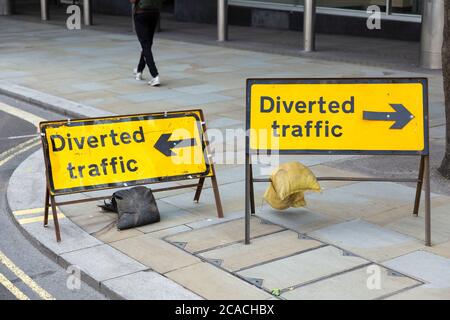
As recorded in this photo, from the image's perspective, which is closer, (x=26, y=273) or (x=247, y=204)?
(x=26, y=273)

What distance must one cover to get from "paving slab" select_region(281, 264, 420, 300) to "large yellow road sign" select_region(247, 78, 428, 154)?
3.93 feet

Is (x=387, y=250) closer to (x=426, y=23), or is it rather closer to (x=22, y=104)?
(x=22, y=104)

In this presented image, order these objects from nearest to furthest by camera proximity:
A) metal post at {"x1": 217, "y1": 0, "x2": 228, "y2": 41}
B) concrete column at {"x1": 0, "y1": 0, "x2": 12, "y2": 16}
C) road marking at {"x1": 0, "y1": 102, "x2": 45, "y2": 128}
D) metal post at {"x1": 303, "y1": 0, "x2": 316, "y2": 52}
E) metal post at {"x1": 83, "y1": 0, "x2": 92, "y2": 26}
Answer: road marking at {"x1": 0, "y1": 102, "x2": 45, "y2": 128}
metal post at {"x1": 303, "y1": 0, "x2": 316, "y2": 52}
metal post at {"x1": 217, "y1": 0, "x2": 228, "y2": 41}
metal post at {"x1": 83, "y1": 0, "x2": 92, "y2": 26}
concrete column at {"x1": 0, "y1": 0, "x2": 12, "y2": 16}

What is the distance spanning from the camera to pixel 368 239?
6305 millimetres

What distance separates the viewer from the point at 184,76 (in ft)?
47.0

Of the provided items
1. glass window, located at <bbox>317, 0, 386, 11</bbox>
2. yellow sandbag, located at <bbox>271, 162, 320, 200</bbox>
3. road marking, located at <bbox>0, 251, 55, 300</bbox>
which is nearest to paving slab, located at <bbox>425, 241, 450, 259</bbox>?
yellow sandbag, located at <bbox>271, 162, 320, 200</bbox>

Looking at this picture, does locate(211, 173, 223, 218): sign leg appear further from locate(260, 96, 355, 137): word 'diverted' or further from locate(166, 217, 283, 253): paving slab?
locate(260, 96, 355, 137): word 'diverted'

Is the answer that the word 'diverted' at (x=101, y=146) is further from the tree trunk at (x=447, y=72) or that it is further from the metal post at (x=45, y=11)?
the metal post at (x=45, y=11)

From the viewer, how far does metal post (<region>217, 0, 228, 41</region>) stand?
18547 millimetres

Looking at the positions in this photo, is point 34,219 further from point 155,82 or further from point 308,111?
point 155,82

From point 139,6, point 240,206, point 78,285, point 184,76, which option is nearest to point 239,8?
point 184,76

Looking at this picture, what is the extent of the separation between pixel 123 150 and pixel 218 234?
44.2 inches

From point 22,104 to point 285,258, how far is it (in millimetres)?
7839

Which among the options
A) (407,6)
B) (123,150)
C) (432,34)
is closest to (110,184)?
(123,150)
